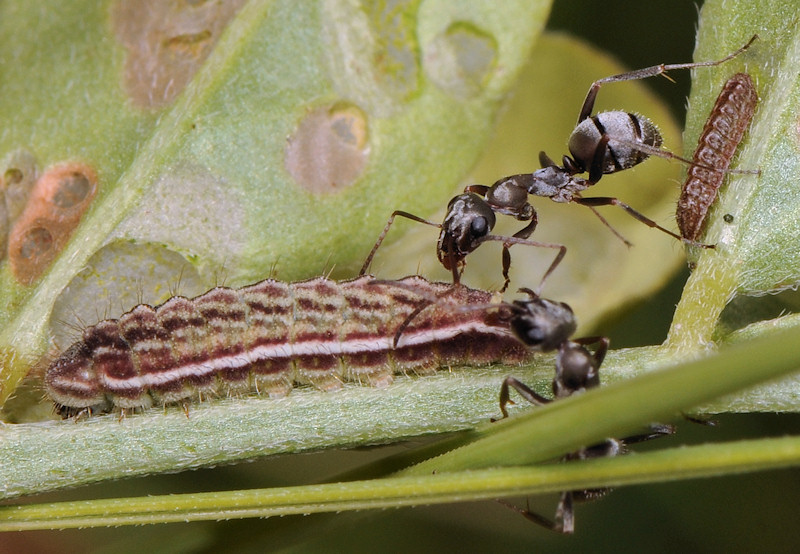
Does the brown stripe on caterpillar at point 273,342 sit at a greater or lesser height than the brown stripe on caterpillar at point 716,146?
lesser

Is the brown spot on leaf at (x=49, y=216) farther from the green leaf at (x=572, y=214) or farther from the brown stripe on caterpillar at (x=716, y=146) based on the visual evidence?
the brown stripe on caterpillar at (x=716, y=146)

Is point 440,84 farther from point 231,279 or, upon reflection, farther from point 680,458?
point 680,458

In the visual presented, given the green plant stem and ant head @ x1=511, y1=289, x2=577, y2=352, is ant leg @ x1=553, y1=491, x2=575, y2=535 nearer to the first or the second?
ant head @ x1=511, y1=289, x2=577, y2=352

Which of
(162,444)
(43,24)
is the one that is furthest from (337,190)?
(43,24)

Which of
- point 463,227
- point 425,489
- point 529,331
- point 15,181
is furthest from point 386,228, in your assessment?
point 15,181

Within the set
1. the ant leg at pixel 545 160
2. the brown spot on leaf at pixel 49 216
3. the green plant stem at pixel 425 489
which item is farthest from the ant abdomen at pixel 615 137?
the brown spot on leaf at pixel 49 216

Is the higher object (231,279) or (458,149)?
(458,149)
